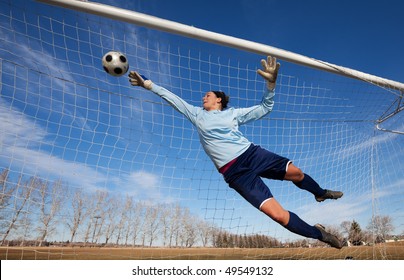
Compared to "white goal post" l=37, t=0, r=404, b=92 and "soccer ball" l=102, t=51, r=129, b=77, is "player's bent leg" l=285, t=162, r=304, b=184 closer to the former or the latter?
"white goal post" l=37, t=0, r=404, b=92

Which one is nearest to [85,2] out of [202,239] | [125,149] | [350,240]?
[125,149]

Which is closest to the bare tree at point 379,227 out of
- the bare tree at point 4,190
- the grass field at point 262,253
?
the grass field at point 262,253

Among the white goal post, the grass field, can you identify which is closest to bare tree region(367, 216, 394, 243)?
the grass field

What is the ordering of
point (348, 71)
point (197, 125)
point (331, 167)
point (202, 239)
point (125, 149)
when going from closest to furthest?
1. point (197, 125)
2. point (348, 71)
3. point (125, 149)
4. point (331, 167)
5. point (202, 239)

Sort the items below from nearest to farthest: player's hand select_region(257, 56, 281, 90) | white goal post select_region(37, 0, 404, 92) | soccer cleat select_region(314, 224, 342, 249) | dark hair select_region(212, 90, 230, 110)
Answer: soccer cleat select_region(314, 224, 342, 249) < player's hand select_region(257, 56, 281, 90) < white goal post select_region(37, 0, 404, 92) < dark hair select_region(212, 90, 230, 110)

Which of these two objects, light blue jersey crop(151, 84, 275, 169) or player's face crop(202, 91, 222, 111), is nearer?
light blue jersey crop(151, 84, 275, 169)

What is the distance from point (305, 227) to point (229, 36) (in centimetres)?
266

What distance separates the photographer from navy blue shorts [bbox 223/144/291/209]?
10.3 ft

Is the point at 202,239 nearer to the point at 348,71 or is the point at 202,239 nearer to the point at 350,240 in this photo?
the point at 350,240

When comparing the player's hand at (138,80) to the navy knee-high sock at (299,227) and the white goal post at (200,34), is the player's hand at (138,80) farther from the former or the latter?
the navy knee-high sock at (299,227)

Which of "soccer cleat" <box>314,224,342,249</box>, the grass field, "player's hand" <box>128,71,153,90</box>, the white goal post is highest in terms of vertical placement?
the white goal post

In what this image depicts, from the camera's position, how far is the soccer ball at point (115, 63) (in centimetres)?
364

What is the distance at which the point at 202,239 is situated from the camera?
8461mm
